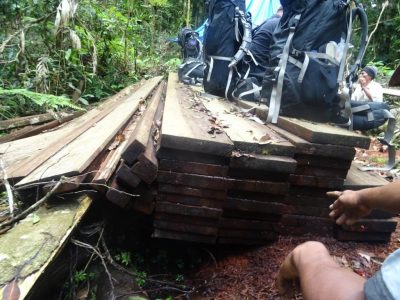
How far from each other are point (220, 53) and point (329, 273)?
11.9 feet

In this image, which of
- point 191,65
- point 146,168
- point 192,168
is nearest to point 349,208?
point 192,168

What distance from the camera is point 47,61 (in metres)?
5.40

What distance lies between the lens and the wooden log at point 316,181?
2596 mm

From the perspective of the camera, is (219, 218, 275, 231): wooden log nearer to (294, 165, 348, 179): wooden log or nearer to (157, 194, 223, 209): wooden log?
(157, 194, 223, 209): wooden log

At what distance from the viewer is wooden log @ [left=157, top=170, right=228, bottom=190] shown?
2.33m

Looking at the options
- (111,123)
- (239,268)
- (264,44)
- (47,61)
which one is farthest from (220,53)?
(239,268)

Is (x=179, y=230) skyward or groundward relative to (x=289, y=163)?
groundward

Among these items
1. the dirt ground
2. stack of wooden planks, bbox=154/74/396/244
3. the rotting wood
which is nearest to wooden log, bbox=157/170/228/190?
stack of wooden planks, bbox=154/74/396/244

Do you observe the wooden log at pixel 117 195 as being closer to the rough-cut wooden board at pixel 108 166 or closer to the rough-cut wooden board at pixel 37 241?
the rough-cut wooden board at pixel 108 166

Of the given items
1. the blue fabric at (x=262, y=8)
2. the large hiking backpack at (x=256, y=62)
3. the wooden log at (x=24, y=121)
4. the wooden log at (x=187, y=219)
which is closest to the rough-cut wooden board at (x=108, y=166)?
the wooden log at (x=187, y=219)

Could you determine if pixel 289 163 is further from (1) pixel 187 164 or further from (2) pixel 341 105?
(2) pixel 341 105

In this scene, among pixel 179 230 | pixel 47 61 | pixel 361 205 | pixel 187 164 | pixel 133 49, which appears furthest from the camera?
pixel 133 49

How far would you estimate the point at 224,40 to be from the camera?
4730mm

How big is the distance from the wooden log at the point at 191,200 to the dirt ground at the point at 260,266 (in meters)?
0.53
